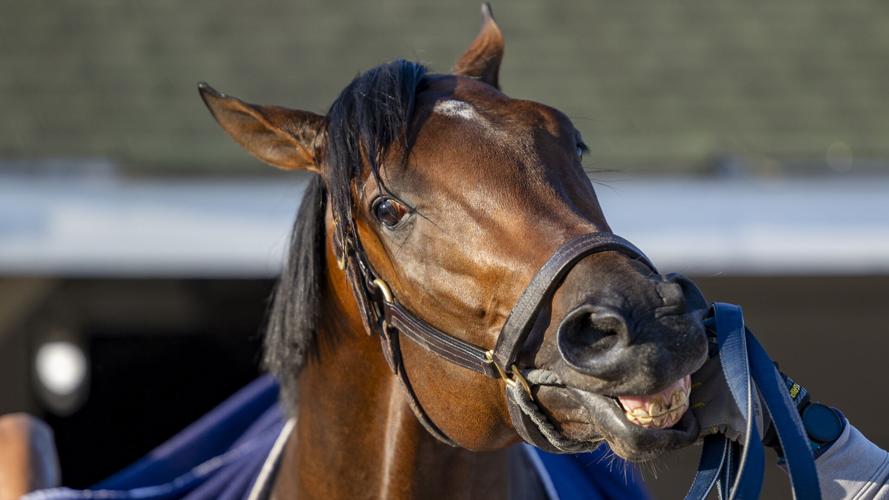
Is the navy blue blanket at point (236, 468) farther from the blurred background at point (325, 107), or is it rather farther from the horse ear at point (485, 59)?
the blurred background at point (325, 107)

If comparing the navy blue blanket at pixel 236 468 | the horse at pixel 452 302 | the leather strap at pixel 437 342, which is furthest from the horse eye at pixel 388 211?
the navy blue blanket at pixel 236 468

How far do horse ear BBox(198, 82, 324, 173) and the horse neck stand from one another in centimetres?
21

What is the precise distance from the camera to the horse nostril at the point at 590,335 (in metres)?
1.49

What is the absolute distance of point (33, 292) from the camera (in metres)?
5.41

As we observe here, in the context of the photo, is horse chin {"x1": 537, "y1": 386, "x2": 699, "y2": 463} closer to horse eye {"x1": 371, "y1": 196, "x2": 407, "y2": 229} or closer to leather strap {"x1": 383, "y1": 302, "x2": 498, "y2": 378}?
leather strap {"x1": 383, "y1": 302, "x2": 498, "y2": 378}

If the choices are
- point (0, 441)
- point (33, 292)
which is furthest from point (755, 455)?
point (33, 292)

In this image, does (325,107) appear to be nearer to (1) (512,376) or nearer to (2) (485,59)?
(2) (485,59)

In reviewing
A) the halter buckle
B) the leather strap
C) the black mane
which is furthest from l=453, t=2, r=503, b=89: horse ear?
the halter buckle

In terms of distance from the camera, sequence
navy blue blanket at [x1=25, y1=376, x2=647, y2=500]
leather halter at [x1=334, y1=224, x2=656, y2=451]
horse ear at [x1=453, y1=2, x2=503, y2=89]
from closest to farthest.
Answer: leather halter at [x1=334, y1=224, x2=656, y2=451] < horse ear at [x1=453, y1=2, x2=503, y2=89] < navy blue blanket at [x1=25, y1=376, x2=647, y2=500]

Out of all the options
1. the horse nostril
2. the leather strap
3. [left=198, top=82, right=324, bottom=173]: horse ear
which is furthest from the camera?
[left=198, top=82, right=324, bottom=173]: horse ear

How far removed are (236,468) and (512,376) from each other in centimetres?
127

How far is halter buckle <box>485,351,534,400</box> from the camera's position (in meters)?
1.64

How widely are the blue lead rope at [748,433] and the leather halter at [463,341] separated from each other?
171 mm

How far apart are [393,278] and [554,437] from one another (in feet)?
1.33
